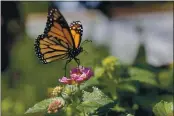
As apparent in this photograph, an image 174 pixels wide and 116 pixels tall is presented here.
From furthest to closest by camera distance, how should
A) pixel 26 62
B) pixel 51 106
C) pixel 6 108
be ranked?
pixel 26 62 < pixel 6 108 < pixel 51 106

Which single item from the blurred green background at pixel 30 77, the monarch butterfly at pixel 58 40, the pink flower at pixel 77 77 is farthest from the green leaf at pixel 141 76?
the pink flower at pixel 77 77

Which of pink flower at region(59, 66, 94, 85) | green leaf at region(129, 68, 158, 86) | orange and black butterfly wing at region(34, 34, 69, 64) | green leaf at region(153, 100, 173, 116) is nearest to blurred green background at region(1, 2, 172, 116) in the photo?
green leaf at region(129, 68, 158, 86)

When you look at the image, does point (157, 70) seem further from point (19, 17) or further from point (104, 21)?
point (104, 21)

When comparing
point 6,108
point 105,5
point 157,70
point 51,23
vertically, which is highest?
point 105,5

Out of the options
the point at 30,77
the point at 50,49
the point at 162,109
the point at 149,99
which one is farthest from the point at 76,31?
the point at 30,77

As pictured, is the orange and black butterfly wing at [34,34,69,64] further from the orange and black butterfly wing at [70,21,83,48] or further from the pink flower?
the pink flower

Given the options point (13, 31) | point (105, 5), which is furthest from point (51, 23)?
point (105, 5)

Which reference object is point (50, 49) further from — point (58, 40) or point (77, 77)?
point (77, 77)
